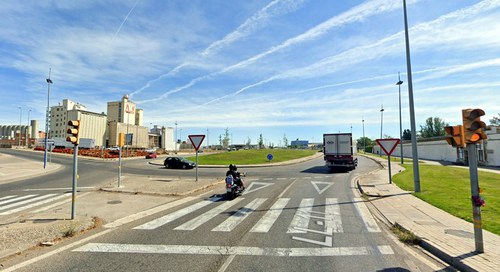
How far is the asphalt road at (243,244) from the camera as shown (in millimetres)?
4914

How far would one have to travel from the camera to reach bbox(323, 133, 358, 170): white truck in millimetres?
24547

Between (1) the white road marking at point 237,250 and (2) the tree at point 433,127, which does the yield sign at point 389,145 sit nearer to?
(1) the white road marking at point 237,250

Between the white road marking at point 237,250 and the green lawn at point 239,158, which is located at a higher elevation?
the green lawn at point 239,158

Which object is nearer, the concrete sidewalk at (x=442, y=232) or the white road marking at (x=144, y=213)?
the concrete sidewalk at (x=442, y=232)

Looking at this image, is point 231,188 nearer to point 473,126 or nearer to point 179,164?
point 473,126

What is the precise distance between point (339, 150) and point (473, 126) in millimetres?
19932

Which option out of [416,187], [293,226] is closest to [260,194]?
[293,226]

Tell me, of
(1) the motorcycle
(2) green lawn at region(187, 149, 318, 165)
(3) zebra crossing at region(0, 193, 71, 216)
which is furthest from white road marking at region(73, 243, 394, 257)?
(2) green lawn at region(187, 149, 318, 165)

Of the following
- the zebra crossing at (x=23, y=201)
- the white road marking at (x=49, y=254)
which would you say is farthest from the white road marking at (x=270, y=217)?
the zebra crossing at (x=23, y=201)

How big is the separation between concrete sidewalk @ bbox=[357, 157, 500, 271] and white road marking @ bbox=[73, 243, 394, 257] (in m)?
1.14

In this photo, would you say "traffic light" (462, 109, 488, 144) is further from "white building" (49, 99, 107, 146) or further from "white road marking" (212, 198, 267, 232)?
"white building" (49, 99, 107, 146)

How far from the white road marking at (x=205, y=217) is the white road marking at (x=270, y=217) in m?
1.64

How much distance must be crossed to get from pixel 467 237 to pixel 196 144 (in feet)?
46.1

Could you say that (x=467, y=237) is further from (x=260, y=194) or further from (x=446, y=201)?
(x=260, y=194)
